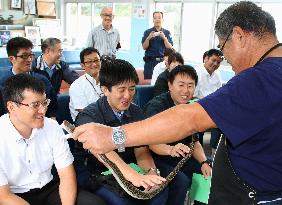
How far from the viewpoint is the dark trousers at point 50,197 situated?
1.87 m

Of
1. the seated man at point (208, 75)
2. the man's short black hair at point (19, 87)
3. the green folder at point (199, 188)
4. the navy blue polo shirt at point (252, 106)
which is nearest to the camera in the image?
the navy blue polo shirt at point (252, 106)

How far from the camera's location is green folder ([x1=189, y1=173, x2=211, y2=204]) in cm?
235

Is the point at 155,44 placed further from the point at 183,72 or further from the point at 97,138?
the point at 97,138

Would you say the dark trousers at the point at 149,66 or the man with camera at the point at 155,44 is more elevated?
the man with camera at the point at 155,44

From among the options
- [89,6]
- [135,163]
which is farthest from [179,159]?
[89,6]

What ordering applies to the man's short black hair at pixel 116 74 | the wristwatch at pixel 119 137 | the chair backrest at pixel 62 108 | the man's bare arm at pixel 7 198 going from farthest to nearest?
the chair backrest at pixel 62 108 → the man's short black hair at pixel 116 74 → the man's bare arm at pixel 7 198 → the wristwatch at pixel 119 137

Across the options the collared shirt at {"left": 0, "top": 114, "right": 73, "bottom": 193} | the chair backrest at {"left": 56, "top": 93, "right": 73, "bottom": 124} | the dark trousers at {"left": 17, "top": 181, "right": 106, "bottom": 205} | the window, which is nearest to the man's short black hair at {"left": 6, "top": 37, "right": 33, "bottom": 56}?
the chair backrest at {"left": 56, "top": 93, "right": 73, "bottom": 124}

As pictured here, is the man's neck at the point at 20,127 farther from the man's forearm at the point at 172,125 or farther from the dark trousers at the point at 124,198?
the man's forearm at the point at 172,125

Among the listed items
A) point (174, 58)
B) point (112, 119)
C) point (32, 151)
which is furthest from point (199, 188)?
point (174, 58)

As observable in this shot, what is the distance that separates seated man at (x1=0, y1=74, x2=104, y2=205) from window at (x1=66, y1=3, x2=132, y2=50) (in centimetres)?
670

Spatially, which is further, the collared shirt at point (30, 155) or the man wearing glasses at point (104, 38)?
the man wearing glasses at point (104, 38)

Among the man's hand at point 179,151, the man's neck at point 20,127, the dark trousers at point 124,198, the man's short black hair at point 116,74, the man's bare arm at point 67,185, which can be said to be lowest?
the dark trousers at point 124,198

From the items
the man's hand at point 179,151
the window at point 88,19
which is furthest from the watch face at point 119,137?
the window at point 88,19

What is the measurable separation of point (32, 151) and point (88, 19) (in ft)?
27.1
